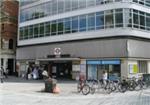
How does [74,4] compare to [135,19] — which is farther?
[74,4]

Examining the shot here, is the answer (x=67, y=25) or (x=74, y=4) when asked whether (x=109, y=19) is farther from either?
(x=67, y=25)

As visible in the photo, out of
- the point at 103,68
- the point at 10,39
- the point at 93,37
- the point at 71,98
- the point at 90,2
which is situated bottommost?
the point at 71,98

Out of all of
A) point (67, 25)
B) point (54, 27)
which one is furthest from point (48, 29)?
point (67, 25)

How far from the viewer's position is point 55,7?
4781cm

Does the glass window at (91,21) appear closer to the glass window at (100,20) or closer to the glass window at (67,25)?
the glass window at (100,20)

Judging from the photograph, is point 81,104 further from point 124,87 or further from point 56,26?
point 56,26

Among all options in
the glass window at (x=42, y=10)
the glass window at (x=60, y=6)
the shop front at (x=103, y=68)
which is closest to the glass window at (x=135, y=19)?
the shop front at (x=103, y=68)

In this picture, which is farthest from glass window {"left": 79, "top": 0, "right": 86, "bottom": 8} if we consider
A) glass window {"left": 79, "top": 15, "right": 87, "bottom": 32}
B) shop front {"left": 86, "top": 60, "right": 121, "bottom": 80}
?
shop front {"left": 86, "top": 60, "right": 121, "bottom": 80}

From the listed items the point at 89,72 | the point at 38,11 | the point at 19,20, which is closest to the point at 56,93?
the point at 89,72

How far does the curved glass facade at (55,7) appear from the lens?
4209cm

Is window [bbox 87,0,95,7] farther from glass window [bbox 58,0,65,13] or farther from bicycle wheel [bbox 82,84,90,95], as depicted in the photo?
bicycle wheel [bbox 82,84,90,95]

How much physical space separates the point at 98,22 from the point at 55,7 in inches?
384

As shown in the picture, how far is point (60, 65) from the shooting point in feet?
160

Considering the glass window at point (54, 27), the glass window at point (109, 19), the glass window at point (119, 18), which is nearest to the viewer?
the glass window at point (119, 18)
